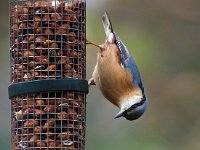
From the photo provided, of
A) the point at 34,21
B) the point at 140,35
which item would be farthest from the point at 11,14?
the point at 140,35

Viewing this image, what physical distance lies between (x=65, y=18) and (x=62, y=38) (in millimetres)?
142

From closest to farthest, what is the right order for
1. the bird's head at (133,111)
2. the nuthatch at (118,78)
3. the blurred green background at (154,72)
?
the bird's head at (133,111) < the nuthatch at (118,78) < the blurred green background at (154,72)

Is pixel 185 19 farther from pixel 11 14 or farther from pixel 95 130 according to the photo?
pixel 11 14

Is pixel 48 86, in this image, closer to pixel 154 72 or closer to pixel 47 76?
pixel 47 76

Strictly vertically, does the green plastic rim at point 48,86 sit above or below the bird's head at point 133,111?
above

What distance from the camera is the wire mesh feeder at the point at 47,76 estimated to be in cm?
683

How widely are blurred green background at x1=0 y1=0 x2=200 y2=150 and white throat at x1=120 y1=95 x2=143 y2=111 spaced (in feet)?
10.0

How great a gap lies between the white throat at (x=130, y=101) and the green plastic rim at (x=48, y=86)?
1.13 metres

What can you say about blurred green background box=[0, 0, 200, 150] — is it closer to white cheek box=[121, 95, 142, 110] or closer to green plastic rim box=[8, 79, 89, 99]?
white cheek box=[121, 95, 142, 110]

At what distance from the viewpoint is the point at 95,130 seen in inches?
465

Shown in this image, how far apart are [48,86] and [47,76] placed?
86 millimetres

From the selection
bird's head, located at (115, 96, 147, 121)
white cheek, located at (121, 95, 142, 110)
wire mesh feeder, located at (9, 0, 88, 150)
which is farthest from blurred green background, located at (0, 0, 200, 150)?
wire mesh feeder, located at (9, 0, 88, 150)

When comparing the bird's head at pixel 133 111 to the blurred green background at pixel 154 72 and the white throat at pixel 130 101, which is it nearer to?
the white throat at pixel 130 101

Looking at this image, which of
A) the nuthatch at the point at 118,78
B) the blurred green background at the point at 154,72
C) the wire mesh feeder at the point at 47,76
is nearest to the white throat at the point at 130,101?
the nuthatch at the point at 118,78
